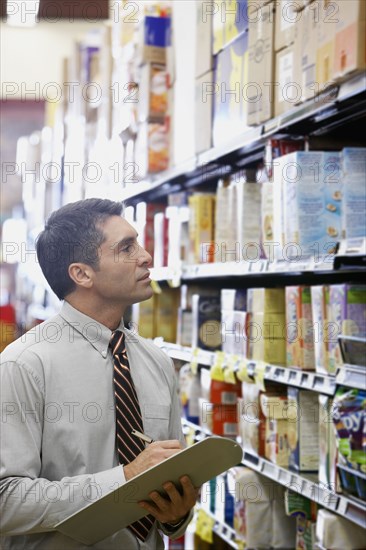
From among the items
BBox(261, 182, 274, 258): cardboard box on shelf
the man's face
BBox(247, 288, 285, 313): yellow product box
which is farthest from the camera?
BBox(247, 288, 285, 313): yellow product box

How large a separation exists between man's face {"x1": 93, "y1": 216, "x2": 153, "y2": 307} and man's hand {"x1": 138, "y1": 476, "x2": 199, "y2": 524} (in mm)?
517

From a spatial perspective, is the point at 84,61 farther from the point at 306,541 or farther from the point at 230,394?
the point at 306,541

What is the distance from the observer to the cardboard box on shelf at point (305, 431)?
3.02m

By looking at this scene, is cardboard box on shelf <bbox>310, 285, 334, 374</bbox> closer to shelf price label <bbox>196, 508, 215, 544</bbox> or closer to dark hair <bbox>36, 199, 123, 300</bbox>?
dark hair <bbox>36, 199, 123, 300</bbox>

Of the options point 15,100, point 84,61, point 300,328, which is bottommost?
point 300,328

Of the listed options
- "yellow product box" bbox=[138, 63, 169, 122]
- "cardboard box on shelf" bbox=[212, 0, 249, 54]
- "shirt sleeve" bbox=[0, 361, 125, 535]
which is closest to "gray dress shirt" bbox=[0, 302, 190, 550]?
"shirt sleeve" bbox=[0, 361, 125, 535]

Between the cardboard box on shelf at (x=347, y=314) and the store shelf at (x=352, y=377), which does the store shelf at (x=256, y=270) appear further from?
the store shelf at (x=352, y=377)

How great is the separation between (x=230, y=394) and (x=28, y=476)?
1.99 metres

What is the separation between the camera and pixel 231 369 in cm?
352

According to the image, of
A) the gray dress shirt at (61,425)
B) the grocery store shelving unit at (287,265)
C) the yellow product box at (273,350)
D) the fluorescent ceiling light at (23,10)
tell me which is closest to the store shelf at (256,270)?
the grocery store shelving unit at (287,265)

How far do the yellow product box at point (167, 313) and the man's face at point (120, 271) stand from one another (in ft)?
8.28

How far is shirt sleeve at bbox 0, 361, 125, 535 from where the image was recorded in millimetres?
1930

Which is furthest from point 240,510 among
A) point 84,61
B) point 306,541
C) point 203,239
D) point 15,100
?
point 15,100

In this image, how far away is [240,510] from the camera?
3518mm
